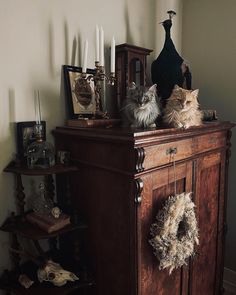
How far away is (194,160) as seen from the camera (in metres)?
1.41

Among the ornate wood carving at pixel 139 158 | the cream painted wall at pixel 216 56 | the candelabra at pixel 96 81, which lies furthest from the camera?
the cream painted wall at pixel 216 56

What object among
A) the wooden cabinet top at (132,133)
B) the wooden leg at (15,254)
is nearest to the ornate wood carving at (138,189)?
the wooden cabinet top at (132,133)

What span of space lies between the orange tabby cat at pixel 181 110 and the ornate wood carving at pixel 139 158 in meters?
0.31

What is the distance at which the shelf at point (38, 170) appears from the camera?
1129 mm

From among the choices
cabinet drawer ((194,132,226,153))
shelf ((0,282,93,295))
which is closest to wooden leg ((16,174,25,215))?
shelf ((0,282,93,295))

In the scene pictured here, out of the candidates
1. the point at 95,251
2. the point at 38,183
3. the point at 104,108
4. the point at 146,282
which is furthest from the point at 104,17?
the point at 146,282

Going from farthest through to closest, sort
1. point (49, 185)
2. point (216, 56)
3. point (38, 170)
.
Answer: point (216, 56)
point (49, 185)
point (38, 170)

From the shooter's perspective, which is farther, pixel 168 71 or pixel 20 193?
pixel 168 71

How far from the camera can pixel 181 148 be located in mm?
1301

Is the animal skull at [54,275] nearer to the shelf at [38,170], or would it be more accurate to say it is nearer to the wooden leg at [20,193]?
the wooden leg at [20,193]

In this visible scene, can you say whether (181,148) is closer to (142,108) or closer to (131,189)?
(142,108)

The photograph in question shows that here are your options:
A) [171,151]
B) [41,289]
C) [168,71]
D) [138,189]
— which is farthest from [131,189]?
[168,71]

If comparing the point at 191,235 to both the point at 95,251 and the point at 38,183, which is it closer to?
the point at 95,251

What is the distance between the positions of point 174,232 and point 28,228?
659mm
